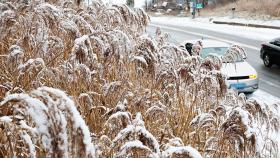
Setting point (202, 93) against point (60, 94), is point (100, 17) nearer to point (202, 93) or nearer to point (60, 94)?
point (202, 93)

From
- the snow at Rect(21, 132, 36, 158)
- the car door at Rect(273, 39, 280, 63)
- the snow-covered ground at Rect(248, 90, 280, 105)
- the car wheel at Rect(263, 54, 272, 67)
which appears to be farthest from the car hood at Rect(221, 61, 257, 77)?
the snow at Rect(21, 132, 36, 158)

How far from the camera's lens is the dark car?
15992 millimetres

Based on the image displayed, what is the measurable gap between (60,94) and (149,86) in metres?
2.44

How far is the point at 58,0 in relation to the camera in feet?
22.1

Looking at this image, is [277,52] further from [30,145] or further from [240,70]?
[30,145]

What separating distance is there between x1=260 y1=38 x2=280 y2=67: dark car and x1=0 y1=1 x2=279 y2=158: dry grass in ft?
39.2

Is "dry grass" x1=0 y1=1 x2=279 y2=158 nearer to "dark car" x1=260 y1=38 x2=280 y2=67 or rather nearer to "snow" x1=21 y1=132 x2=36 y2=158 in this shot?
"snow" x1=21 y1=132 x2=36 y2=158

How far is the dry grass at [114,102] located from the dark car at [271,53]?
12.0 metres

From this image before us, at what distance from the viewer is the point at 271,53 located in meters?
16.4

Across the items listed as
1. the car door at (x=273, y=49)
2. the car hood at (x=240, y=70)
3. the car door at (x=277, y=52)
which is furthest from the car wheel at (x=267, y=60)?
the car hood at (x=240, y=70)

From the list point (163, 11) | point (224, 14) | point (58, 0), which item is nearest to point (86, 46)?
point (58, 0)

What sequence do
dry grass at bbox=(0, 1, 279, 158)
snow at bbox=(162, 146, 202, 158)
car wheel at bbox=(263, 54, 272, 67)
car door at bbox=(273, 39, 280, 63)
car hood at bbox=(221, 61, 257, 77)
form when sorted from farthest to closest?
1. car wheel at bbox=(263, 54, 272, 67)
2. car door at bbox=(273, 39, 280, 63)
3. car hood at bbox=(221, 61, 257, 77)
4. snow at bbox=(162, 146, 202, 158)
5. dry grass at bbox=(0, 1, 279, 158)

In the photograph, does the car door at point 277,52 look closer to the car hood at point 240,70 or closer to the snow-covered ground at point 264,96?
the snow-covered ground at point 264,96

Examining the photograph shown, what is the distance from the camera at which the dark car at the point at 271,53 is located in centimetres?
1599
